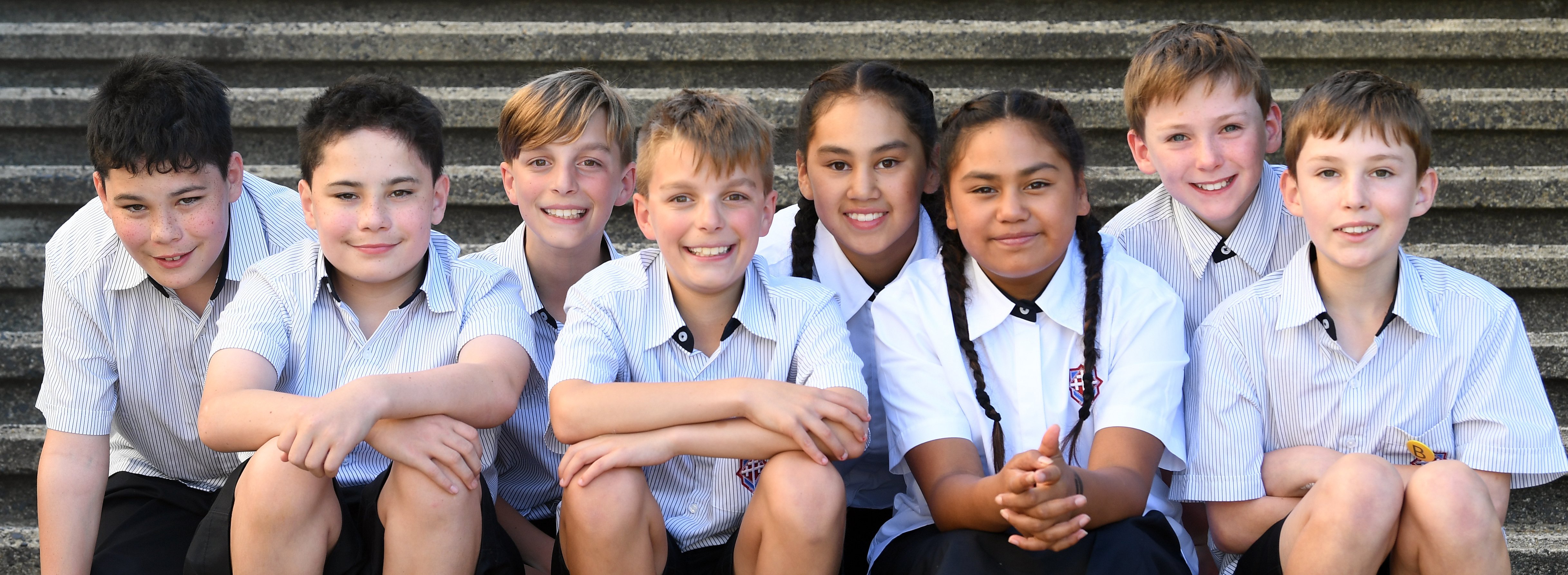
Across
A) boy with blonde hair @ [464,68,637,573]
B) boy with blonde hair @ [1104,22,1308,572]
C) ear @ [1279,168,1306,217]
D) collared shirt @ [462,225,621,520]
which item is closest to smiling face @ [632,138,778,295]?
boy with blonde hair @ [464,68,637,573]

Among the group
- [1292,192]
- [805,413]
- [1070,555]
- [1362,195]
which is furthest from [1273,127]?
[805,413]

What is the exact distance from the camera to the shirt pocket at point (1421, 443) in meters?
1.69

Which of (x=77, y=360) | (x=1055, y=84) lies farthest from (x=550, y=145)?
(x=1055, y=84)

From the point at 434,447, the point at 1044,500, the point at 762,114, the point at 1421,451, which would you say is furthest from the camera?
the point at 762,114

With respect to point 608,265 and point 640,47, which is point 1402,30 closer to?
point 640,47

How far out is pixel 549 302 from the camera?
211cm

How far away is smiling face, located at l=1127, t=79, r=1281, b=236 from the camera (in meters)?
1.96

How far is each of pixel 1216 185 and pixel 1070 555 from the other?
2.59 ft

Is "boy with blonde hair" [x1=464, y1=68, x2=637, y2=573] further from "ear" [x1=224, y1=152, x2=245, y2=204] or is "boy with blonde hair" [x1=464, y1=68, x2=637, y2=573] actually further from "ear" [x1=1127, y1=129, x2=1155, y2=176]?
"ear" [x1=1127, y1=129, x2=1155, y2=176]

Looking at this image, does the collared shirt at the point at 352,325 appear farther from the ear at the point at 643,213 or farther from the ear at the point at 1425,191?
the ear at the point at 1425,191

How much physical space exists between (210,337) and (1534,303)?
8.84 ft

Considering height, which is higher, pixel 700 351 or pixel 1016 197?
pixel 1016 197

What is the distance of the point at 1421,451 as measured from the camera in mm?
1687

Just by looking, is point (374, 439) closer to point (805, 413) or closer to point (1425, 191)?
point (805, 413)
